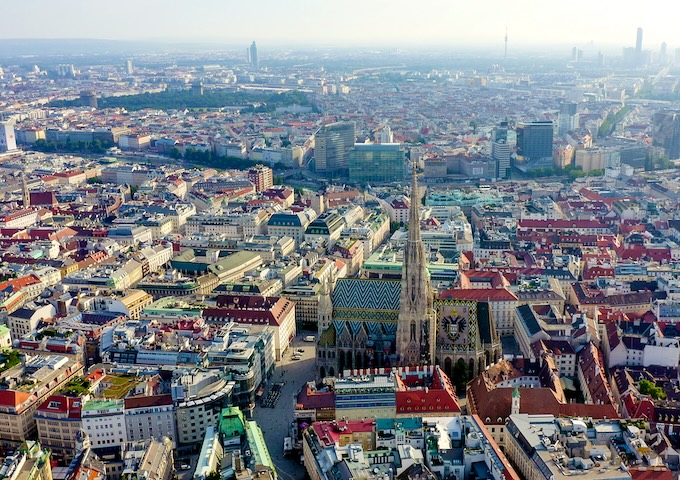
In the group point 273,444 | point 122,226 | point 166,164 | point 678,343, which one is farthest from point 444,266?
point 166,164

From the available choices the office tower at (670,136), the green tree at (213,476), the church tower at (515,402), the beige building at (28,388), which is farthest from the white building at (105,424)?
the office tower at (670,136)

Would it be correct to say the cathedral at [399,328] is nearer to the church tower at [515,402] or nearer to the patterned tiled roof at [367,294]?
the patterned tiled roof at [367,294]

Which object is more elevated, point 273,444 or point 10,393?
point 10,393

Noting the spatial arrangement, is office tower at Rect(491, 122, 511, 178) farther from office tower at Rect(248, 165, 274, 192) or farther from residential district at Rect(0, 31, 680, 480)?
office tower at Rect(248, 165, 274, 192)

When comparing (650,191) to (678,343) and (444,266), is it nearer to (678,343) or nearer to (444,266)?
(444,266)

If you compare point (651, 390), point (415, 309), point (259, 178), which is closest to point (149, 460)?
point (415, 309)

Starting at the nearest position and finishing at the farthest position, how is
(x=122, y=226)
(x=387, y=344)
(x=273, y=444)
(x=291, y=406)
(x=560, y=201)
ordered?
(x=273, y=444) < (x=291, y=406) < (x=387, y=344) < (x=122, y=226) < (x=560, y=201)

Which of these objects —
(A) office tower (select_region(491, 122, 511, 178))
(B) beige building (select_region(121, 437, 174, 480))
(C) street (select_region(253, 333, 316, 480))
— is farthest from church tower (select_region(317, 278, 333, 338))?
(A) office tower (select_region(491, 122, 511, 178))
